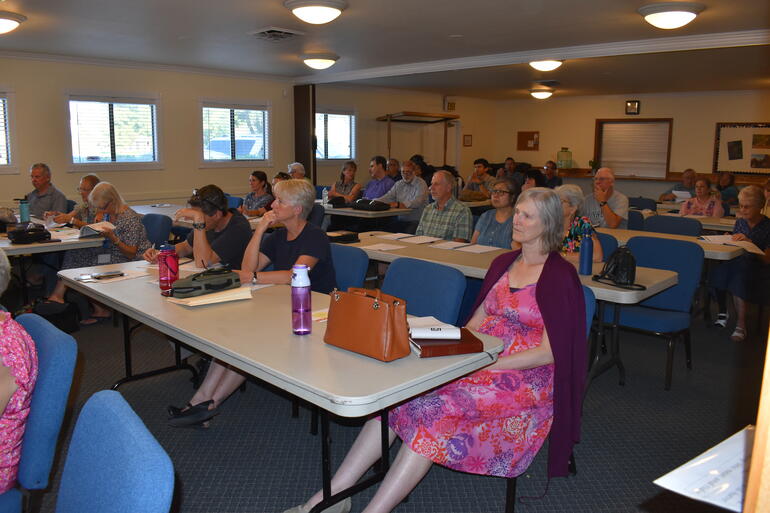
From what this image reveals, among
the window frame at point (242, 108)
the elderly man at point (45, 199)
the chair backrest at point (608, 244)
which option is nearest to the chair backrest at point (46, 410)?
the chair backrest at point (608, 244)

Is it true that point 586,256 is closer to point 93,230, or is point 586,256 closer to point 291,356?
point 291,356

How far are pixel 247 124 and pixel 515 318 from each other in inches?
350

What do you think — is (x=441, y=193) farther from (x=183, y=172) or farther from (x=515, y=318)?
(x=183, y=172)

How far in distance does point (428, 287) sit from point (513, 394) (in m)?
0.69

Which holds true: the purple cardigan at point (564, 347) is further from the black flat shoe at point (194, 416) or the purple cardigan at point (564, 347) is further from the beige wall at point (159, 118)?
the beige wall at point (159, 118)

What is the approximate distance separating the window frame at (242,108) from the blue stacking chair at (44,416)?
28.2 feet

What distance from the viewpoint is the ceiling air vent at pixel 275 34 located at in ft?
21.6

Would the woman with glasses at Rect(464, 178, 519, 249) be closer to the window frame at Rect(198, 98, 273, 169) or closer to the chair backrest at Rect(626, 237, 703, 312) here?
the chair backrest at Rect(626, 237, 703, 312)

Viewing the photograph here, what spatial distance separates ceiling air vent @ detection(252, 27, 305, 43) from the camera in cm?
659

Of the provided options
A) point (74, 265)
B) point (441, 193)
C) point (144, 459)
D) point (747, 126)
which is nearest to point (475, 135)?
point (747, 126)

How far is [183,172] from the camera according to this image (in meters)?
9.64

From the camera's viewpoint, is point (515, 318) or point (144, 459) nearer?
point (144, 459)

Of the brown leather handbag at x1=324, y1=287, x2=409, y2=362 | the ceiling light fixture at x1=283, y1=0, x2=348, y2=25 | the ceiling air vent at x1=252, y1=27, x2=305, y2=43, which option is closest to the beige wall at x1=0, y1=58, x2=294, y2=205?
the ceiling air vent at x1=252, y1=27, x2=305, y2=43

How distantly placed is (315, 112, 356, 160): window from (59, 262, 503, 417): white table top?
8.82 meters
